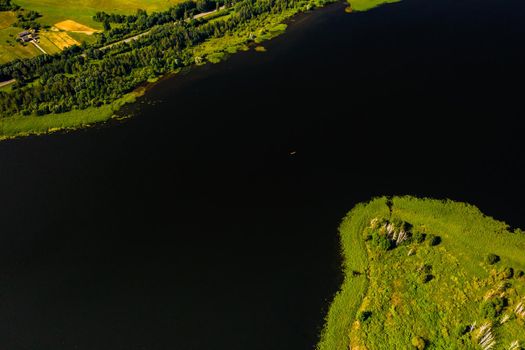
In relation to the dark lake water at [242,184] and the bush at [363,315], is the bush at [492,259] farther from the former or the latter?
the bush at [363,315]

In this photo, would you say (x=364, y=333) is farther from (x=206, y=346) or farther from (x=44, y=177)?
(x=44, y=177)

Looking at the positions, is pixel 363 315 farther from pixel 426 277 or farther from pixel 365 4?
pixel 365 4

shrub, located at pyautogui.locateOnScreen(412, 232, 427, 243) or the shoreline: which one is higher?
the shoreline

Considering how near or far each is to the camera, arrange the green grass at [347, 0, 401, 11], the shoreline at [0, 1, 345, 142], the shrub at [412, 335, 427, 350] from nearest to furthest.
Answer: the shrub at [412, 335, 427, 350], the shoreline at [0, 1, 345, 142], the green grass at [347, 0, 401, 11]

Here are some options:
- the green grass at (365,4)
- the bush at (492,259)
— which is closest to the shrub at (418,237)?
the bush at (492,259)

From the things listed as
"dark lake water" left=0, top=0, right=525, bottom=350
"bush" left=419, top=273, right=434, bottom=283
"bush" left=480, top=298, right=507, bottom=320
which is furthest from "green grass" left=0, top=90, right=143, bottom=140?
"bush" left=480, top=298, right=507, bottom=320

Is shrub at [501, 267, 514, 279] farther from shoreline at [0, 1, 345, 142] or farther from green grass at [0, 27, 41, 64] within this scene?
green grass at [0, 27, 41, 64]
